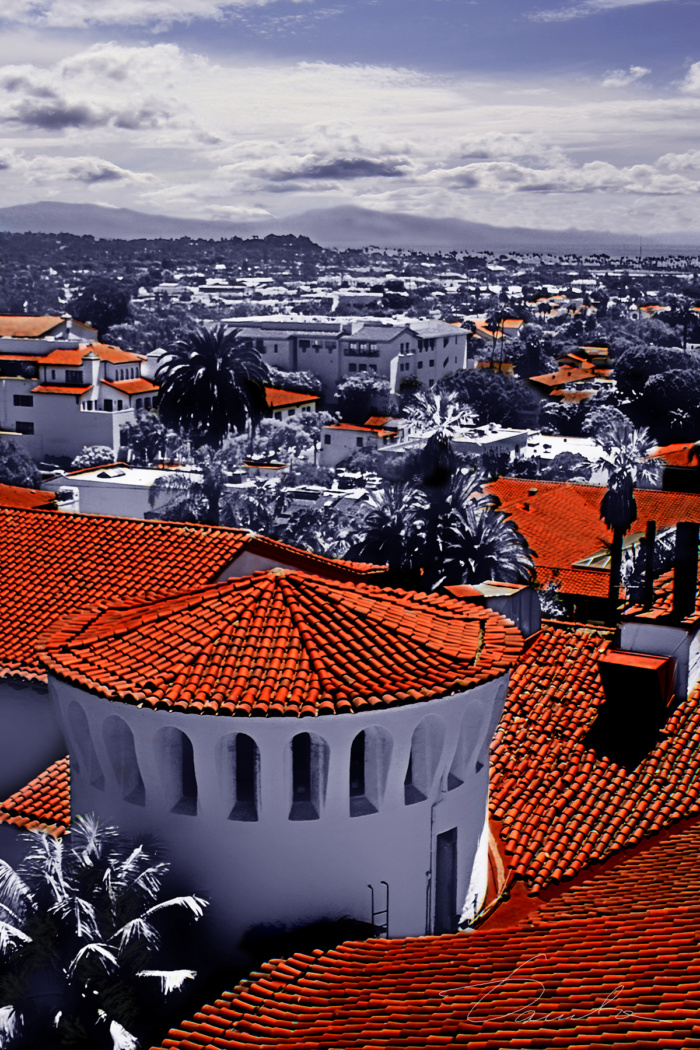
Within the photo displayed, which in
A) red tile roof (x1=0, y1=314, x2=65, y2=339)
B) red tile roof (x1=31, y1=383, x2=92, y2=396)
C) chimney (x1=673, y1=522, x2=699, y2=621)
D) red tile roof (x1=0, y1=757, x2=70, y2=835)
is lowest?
red tile roof (x1=31, y1=383, x2=92, y2=396)

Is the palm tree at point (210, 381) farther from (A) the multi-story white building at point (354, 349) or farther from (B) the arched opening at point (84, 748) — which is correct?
(A) the multi-story white building at point (354, 349)

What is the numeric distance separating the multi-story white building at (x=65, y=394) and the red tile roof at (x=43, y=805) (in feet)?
355

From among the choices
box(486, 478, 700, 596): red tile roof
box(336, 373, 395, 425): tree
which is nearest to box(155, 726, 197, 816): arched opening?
box(486, 478, 700, 596): red tile roof

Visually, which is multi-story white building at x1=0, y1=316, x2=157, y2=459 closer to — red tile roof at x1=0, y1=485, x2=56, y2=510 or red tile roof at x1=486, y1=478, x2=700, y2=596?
red tile roof at x1=486, y1=478, x2=700, y2=596

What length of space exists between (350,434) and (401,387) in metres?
43.2

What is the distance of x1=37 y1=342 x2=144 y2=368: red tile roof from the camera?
129000 mm

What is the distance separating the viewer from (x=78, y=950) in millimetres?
12914

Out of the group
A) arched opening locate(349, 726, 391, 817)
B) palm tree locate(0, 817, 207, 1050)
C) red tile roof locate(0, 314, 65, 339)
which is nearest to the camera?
palm tree locate(0, 817, 207, 1050)

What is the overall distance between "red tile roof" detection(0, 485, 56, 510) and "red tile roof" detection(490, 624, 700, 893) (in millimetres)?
16610

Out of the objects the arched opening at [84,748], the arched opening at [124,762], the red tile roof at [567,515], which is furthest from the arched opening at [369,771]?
the red tile roof at [567,515]

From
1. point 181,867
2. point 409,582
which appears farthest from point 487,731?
point 409,582

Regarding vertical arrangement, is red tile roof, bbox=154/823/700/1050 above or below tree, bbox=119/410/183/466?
above

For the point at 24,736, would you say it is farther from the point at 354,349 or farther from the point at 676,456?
the point at 354,349

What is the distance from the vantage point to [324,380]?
169 metres
